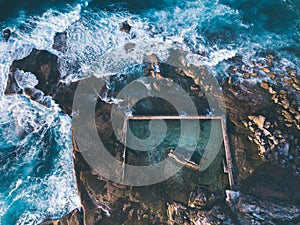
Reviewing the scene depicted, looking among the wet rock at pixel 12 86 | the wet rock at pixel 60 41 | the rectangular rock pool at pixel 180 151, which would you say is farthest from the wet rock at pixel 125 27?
the wet rock at pixel 12 86

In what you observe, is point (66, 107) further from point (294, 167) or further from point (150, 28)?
point (294, 167)

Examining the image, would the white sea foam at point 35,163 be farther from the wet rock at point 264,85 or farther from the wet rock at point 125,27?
the wet rock at point 264,85

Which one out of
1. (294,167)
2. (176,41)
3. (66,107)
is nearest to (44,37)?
(66,107)

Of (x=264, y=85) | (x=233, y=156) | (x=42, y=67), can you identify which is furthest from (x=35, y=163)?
(x=264, y=85)

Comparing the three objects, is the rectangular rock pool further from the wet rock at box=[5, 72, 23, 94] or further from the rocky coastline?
the wet rock at box=[5, 72, 23, 94]

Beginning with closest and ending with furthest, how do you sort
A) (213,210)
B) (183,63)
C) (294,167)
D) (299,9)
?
(213,210) < (294,167) < (183,63) < (299,9)

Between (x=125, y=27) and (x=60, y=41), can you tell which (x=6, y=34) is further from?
(x=125, y=27)
